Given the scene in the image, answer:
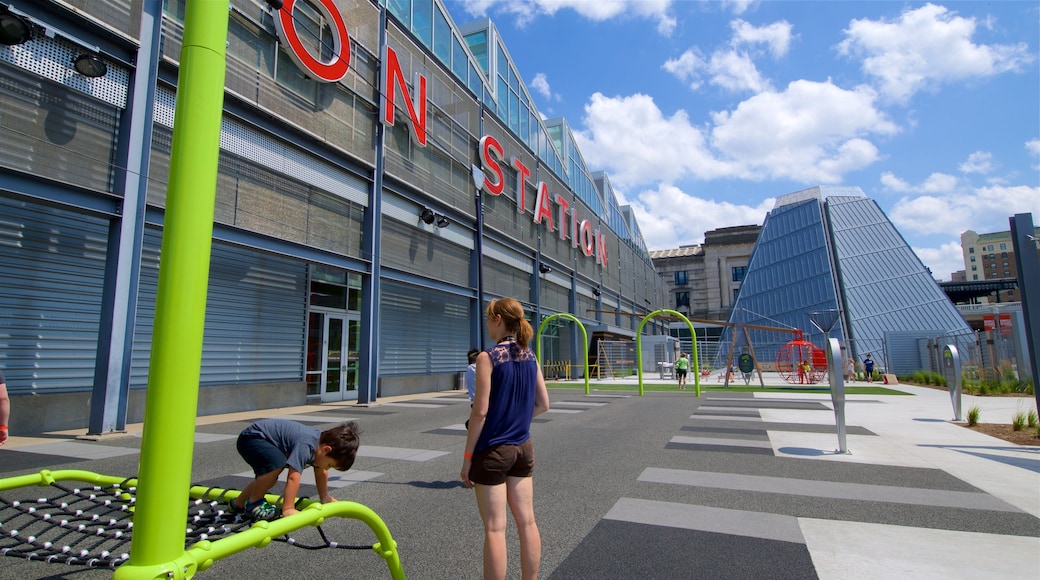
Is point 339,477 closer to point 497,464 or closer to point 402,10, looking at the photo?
point 497,464

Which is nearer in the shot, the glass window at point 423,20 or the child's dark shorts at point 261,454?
the child's dark shorts at point 261,454

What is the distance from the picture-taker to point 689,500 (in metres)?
5.36

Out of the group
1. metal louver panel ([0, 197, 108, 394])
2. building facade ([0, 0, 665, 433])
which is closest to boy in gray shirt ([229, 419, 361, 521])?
building facade ([0, 0, 665, 433])

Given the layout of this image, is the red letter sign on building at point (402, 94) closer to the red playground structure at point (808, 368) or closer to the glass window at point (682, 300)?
the red playground structure at point (808, 368)

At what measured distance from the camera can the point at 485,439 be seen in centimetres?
290

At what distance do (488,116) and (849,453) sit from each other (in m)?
21.9

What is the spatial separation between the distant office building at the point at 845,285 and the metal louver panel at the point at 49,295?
32502mm

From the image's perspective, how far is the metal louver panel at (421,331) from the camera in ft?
61.8

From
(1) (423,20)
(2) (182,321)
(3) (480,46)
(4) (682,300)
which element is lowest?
(2) (182,321)

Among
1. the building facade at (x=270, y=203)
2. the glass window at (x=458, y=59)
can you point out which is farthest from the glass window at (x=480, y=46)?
the glass window at (x=458, y=59)

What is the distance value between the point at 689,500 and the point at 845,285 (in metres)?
40.8

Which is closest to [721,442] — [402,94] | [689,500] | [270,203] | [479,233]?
[689,500]

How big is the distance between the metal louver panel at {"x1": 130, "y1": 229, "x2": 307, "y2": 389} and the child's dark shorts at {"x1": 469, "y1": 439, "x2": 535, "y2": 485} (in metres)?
10.9

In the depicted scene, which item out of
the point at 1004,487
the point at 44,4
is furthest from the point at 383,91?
the point at 1004,487
